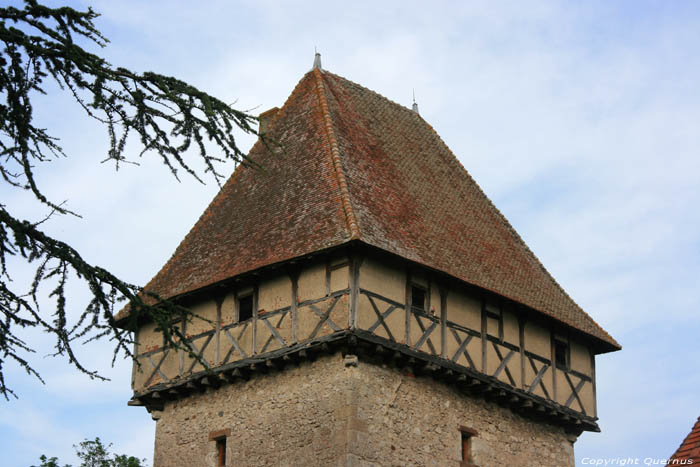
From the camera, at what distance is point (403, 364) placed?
17.5m

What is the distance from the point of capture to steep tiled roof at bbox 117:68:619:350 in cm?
1847

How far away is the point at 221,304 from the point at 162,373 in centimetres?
175

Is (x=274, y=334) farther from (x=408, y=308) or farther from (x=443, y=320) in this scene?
(x=443, y=320)

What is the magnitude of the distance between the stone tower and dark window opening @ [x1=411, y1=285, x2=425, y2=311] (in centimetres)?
4

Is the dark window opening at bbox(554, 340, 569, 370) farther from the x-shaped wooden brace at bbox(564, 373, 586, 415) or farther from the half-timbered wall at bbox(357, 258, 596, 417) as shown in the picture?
the x-shaped wooden brace at bbox(564, 373, 586, 415)

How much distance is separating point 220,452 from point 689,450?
868cm

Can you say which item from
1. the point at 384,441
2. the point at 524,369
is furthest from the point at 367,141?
the point at 384,441

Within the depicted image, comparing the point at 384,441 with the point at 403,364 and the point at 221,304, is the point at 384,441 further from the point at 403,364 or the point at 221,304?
the point at 221,304

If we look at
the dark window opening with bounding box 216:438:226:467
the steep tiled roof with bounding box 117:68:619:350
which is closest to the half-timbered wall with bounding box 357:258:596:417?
the steep tiled roof with bounding box 117:68:619:350

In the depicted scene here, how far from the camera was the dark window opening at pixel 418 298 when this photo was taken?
18094 mm

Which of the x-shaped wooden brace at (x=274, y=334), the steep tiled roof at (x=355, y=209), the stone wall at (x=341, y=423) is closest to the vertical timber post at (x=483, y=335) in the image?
the steep tiled roof at (x=355, y=209)

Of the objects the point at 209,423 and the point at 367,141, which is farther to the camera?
the point at 367,141

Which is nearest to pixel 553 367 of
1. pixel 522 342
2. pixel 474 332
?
pixel 522 342

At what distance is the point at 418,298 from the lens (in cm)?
1823
